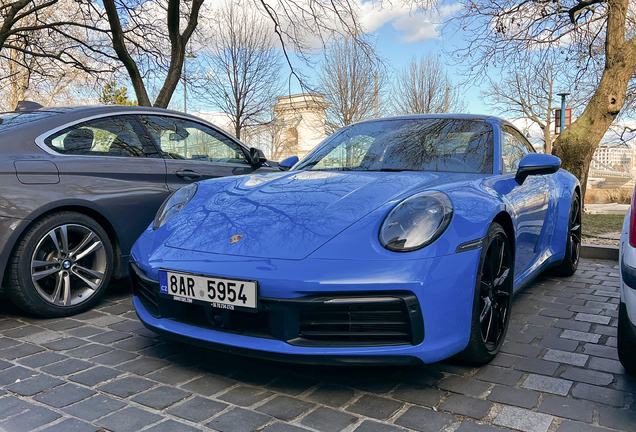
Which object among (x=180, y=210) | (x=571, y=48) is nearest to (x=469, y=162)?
(x=180, y=210)

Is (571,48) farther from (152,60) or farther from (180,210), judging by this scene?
(152,60)

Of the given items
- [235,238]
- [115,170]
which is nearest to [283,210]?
[235,238]

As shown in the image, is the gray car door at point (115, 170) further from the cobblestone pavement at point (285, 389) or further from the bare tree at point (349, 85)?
the bare tree at point (349, 85)

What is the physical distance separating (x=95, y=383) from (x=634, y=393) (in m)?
2.44

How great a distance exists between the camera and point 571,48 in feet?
29.0

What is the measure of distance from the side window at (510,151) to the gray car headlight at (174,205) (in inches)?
76.6

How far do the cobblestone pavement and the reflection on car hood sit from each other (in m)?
0.63

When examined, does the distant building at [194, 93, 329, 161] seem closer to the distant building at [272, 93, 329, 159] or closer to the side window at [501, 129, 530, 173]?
the distant building at [272, 93, 329, 159]

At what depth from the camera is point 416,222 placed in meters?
2.37

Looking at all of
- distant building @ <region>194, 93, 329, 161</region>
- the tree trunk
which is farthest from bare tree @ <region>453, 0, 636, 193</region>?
distant building @ <region>194, 93, 329, 161</region>

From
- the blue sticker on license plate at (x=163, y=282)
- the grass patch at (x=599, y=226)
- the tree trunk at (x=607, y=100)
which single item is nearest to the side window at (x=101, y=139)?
the blue sticker on license plate at (x=163, y=282)

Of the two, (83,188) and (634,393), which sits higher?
(83,188)

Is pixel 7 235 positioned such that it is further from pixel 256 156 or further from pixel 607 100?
pixel 607 100

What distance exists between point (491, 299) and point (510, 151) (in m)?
1.34
